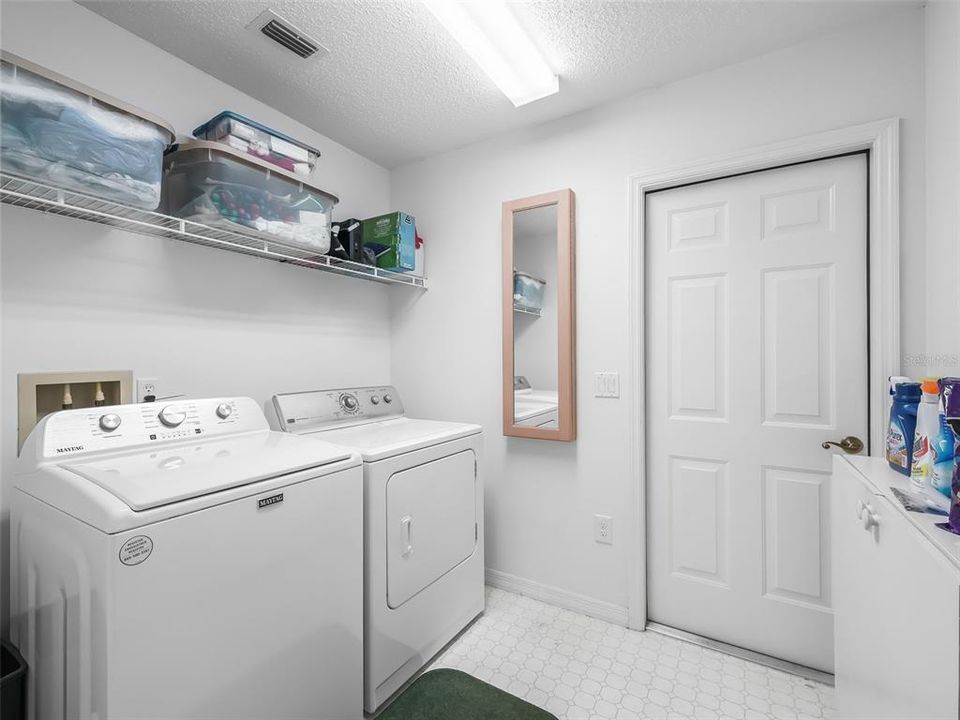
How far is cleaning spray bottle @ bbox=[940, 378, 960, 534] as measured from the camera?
81 centimetres

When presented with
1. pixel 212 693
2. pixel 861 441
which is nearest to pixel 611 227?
pixel 861 441

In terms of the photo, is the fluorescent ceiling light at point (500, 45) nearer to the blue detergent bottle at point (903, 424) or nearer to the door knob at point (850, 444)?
the blue detergent bottle at point (903, 424)

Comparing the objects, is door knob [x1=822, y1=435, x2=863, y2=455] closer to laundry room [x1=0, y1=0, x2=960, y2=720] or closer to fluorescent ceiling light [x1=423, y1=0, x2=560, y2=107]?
laundry room [x1=0, y1=0, x2=960, y2=720]

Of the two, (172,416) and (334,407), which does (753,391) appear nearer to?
(334,407)

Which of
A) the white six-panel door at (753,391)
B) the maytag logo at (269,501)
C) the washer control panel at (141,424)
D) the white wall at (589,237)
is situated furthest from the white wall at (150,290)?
the white six-panel door at (753,391)

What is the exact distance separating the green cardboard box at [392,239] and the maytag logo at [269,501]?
1395mm

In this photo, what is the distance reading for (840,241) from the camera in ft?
5.59

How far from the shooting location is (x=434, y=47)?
1.73 meters

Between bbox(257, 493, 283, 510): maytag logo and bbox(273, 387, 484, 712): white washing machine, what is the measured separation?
0.35m

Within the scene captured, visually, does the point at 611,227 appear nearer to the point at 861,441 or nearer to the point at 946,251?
the point at 946,251

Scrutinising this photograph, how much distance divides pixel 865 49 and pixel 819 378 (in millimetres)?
1213

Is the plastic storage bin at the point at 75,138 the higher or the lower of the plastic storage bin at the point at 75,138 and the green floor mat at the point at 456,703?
the higher

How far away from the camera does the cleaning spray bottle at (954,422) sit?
0.81 m

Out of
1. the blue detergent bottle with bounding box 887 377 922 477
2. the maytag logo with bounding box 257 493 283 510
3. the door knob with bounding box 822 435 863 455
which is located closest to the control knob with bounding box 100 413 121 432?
the maytag logo with bounding box 257 493 283 510
